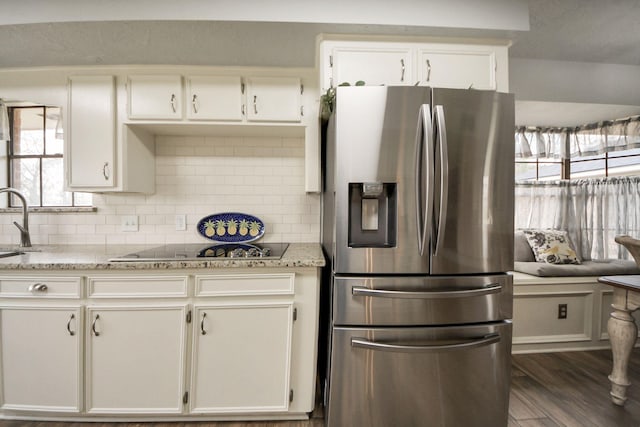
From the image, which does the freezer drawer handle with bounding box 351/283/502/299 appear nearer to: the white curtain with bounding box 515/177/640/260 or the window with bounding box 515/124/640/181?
the white curtain with bounding box 515/177/640/260

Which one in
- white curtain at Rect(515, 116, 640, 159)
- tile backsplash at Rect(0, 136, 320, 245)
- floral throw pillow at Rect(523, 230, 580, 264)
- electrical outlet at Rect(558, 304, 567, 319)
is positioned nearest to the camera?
tile backsplash at Rect(0, 136, 320, 245)

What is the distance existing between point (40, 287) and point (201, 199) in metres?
1.07

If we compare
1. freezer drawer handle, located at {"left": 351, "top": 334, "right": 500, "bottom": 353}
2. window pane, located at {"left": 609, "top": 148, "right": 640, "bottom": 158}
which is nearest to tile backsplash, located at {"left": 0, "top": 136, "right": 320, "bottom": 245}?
freezer drawer handle, located at {"left": 351, "top": 334, "right": 500, "bottom": 353}

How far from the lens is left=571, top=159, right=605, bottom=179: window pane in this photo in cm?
313

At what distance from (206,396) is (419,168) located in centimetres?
165

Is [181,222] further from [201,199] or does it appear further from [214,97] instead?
[214,97]

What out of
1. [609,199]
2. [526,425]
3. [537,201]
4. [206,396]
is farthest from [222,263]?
[609,199]

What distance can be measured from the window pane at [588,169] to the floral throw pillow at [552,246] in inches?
33.6

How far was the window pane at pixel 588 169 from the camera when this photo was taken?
313 centimetres

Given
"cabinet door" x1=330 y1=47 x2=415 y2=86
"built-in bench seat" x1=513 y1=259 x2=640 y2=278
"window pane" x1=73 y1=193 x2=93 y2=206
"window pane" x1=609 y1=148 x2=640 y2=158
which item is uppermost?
"cabinet door" x1=330 y1=47 x2=415 y2=86

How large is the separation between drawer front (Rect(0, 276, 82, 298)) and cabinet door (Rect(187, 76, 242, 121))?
3.96 ft

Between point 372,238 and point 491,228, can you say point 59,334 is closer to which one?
point 372,238

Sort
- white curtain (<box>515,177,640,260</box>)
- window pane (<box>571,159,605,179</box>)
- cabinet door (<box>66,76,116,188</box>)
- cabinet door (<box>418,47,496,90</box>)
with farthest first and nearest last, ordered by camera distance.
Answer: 1. window pane (<box>571,159,605,179</box>)
2. white curtain (<box>515,177,640,260</box>)
3. cabinet door (<box>66,76,116,188</box>)
4. cabinet door (<box>418,47,496,90</box>)

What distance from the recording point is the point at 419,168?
4.43 ft
